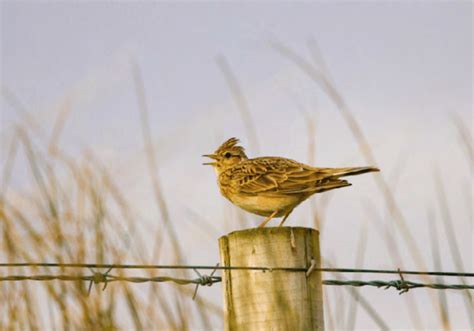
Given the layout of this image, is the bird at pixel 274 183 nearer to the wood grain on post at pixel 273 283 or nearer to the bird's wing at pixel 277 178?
the bird's wing at pixel 277 178

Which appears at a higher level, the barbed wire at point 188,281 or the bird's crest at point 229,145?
the bird's crest at point 229,145

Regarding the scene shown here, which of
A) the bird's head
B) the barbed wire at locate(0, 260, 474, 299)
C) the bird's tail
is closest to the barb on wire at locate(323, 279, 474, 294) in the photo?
the barbed wire at locate(0, 260, 474, 299)

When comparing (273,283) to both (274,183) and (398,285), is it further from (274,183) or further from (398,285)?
(274,183)

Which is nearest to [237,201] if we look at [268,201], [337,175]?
[268,201]

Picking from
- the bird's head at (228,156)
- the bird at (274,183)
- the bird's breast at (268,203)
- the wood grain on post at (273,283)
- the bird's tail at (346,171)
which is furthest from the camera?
the bird's head at (228,156)

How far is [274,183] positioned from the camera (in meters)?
8.77

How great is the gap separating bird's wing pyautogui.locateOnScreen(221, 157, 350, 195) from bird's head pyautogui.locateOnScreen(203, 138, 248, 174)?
502 mm

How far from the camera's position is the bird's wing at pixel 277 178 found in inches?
320

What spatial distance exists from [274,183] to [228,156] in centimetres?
171

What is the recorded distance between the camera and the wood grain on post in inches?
183

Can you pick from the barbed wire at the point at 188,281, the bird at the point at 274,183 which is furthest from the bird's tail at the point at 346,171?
the barbed wire at the point at 188,281

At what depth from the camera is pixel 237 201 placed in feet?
30.3

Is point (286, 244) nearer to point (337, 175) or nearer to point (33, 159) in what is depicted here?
point (33, 159)

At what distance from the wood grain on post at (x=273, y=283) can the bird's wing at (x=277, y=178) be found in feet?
9.61
